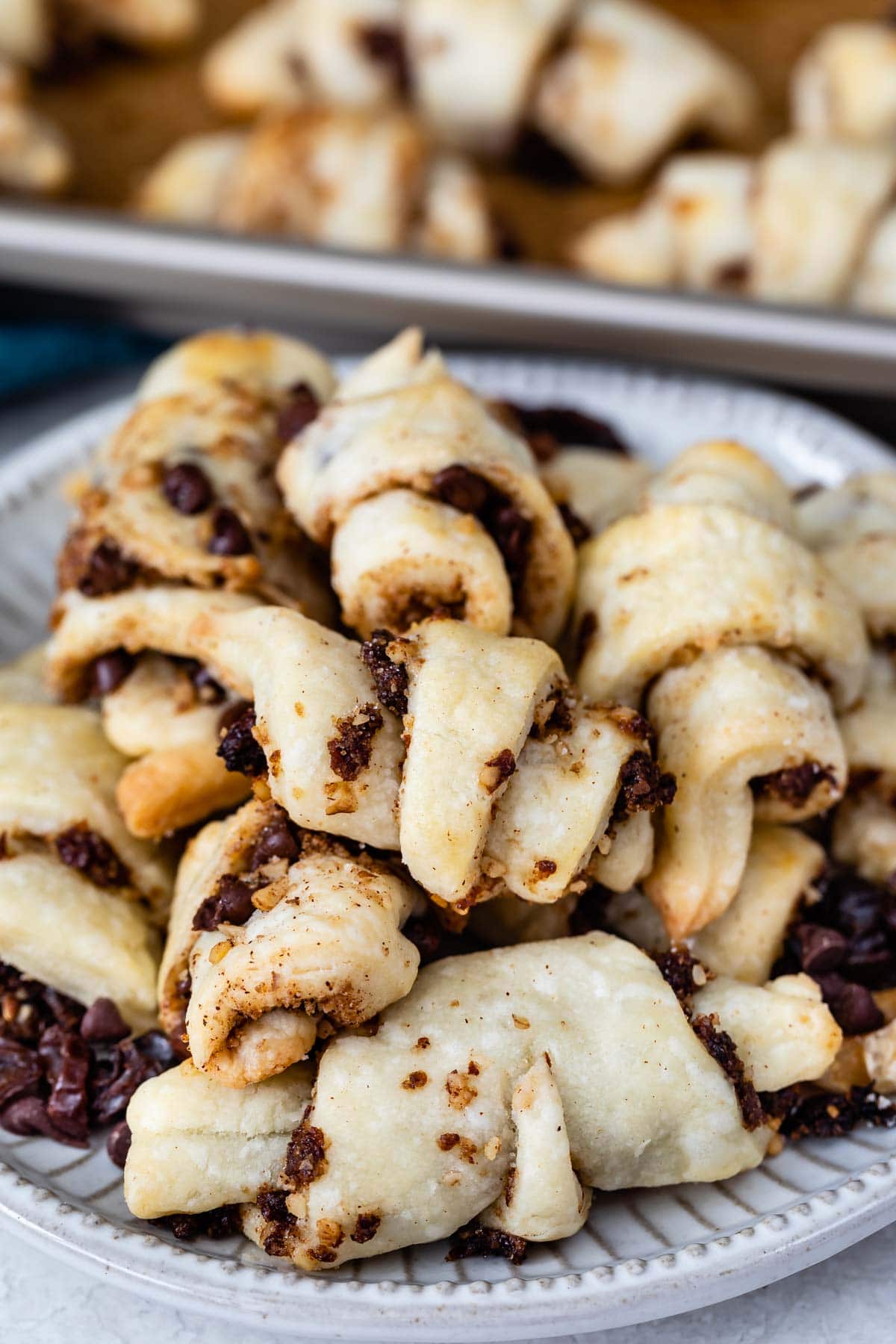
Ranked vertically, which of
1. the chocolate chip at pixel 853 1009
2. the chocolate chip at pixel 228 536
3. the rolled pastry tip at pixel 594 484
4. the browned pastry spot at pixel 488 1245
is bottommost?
the browned pastry spot at pixel 488 1245

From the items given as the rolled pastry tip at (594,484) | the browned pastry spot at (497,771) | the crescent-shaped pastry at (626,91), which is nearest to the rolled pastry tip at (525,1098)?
the browned pastry spot at (497,771)

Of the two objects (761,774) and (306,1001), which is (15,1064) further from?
(761,774)

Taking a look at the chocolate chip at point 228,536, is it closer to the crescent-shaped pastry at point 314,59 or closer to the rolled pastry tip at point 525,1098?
the rolled pastry tip at point 525,1098

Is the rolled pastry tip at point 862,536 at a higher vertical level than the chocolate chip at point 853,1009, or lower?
higher

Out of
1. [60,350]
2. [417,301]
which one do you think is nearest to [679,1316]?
[417,301]

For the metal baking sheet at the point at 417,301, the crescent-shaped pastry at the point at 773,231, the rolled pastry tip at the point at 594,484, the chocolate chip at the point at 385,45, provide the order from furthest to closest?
the chocolate chip at the point at 385,45
the crescent-shaped pastry at the point at 773,231
the metal baking sheet at the point at 417,301
the rolled pastry tip at the point at 594,484

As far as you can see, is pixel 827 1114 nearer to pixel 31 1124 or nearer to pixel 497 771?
pixel 497 771

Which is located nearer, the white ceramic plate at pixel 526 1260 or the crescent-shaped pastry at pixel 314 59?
the white ceramic plate at pixel 526 1260

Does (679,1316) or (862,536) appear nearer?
(679,1316)
